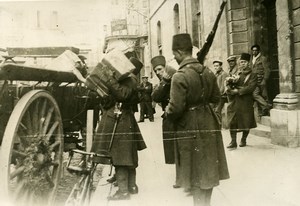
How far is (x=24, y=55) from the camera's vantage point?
5.09 metres

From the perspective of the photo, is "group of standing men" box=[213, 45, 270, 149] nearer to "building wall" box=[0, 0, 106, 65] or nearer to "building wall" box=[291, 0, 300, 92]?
"building wall" box=[291, 0, 300, 92]

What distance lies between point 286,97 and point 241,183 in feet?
8.79

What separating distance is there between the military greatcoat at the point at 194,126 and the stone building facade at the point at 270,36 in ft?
11.4

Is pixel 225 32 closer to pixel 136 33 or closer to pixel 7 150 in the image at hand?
pixel 7 150

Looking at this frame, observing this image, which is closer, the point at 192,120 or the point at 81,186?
the point at 81,186

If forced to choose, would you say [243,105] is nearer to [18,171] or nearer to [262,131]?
[262,131]

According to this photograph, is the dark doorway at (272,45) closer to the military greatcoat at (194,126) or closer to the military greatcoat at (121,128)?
the military greatcoat at (121,128)

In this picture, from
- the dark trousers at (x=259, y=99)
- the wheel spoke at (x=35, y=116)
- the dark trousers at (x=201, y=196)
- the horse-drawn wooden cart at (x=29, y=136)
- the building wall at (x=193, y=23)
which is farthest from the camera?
the building wall at (x=193, y=23)

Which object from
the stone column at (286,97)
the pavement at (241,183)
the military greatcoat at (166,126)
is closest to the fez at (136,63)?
the military greatcoat at (166,126)

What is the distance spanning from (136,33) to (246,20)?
1784 cm

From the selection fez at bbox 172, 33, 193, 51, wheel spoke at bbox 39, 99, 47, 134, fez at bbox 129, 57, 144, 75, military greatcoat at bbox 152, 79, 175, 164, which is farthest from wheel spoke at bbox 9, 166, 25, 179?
fez at bbox 129, 57, 144, 75

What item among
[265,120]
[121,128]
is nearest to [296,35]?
[265,120]

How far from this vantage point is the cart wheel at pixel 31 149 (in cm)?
250

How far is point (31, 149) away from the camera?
2.85 meters
